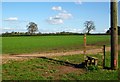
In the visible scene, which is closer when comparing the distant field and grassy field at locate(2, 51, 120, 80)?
grassy field at locate(2, 51, 120, 80)

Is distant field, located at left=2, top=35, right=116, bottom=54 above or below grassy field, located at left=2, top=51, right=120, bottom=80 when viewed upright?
below

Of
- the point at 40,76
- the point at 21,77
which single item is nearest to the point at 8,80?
the point at 21,77

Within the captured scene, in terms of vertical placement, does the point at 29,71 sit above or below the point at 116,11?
below

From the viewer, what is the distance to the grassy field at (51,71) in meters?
11.1

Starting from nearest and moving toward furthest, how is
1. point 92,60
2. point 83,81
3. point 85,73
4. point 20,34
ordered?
point 83,81 → point 85,73 → point 92,60 → point 20,34

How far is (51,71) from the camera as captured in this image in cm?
1216

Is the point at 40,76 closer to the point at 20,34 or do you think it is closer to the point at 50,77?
the point at 50,77

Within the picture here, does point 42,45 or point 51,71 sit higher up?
point 51,71

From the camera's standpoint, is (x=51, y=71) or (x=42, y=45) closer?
(x=51, y=71)

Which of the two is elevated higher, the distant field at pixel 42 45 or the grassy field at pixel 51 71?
the grassy field at pixel 51 71

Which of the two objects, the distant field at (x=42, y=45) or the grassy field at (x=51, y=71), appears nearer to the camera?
the grassy field at (x=51, y=71)

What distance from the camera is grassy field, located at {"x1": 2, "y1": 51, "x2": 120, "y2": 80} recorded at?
11.1 metres

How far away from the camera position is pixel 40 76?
37.1 feet

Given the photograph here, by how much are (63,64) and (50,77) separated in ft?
9.01
